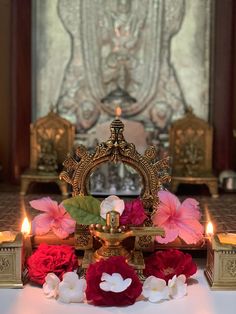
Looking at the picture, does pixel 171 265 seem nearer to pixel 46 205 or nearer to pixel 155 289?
pixel 155 289

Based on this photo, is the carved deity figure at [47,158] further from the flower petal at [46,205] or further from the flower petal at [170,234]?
the flower petal at [170,234]

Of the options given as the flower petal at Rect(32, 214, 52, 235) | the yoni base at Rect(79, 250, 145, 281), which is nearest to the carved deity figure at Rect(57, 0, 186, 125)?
the flower petal at Rect(32, 214, 52, 235)

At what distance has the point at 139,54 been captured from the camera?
3.36 meters

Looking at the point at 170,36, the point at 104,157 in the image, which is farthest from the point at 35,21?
the point at 104,157

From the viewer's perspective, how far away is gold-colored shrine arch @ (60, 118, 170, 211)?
1815mm

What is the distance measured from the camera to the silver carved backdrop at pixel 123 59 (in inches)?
132

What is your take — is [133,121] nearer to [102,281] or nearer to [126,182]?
[126,182]

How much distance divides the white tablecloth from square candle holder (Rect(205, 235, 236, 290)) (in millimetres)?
24

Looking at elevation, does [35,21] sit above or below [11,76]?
above

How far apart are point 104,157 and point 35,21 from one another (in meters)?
1.73

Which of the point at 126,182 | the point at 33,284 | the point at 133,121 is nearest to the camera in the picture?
the point at 33,284

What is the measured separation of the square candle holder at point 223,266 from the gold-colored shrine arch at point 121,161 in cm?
24

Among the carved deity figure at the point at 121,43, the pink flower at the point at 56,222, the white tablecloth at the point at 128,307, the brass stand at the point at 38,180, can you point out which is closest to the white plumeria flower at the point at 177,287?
the white tablecloth at the point at 128,307

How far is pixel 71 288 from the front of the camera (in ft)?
5.40
